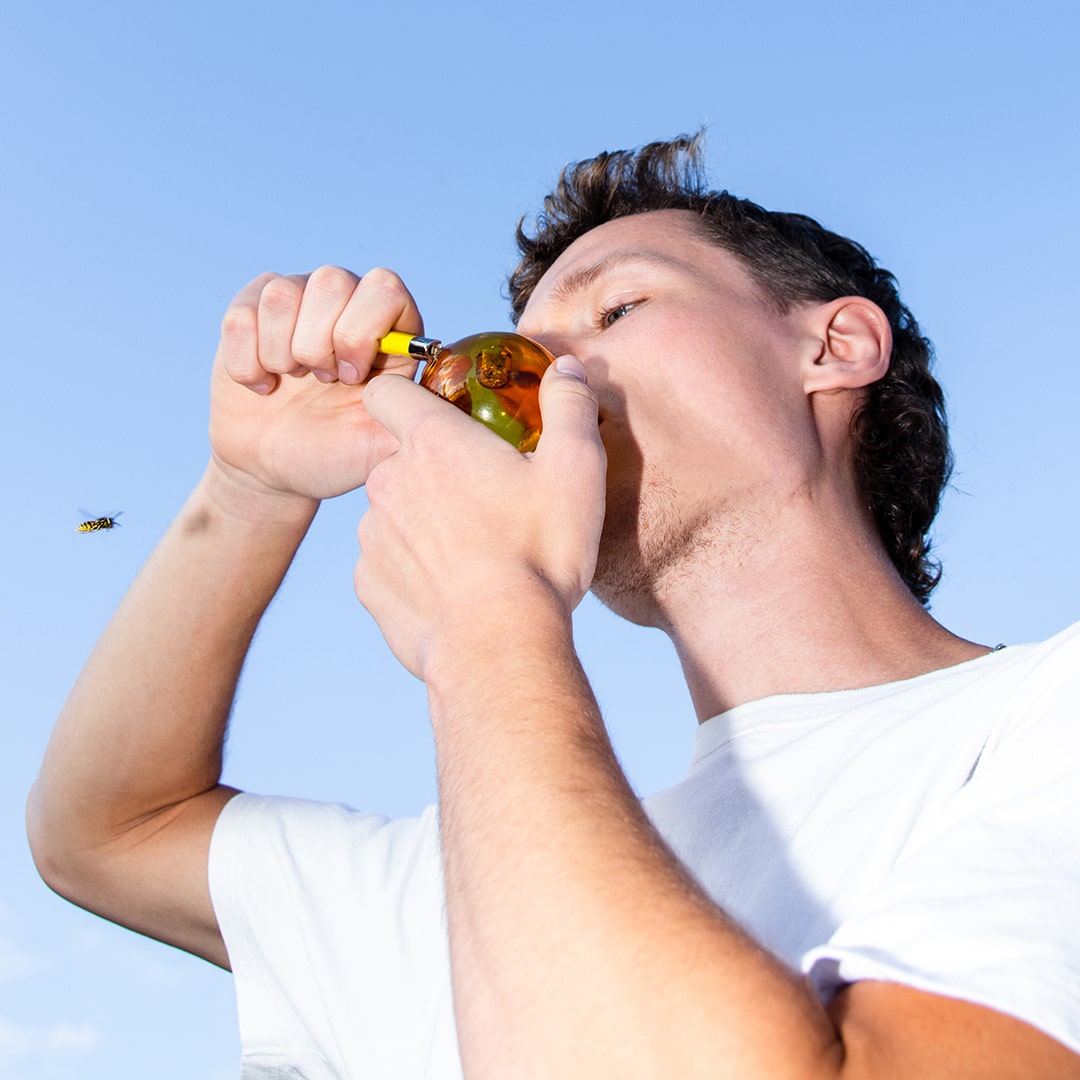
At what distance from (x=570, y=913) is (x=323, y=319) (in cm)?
146

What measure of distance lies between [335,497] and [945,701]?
1.41 m

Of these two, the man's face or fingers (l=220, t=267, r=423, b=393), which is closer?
fingers (l=220, t=267, r=423, b=393)

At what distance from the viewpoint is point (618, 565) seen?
7.86ft

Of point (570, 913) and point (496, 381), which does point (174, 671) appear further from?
point (570, 913)

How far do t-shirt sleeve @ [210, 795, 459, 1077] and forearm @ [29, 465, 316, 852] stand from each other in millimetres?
235

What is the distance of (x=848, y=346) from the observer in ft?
9.38

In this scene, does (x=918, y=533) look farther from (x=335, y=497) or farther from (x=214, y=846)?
(x=214, y=846)

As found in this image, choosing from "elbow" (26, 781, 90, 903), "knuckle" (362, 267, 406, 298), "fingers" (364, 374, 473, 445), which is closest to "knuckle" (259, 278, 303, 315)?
"knuckle" (362, 267, 406, 298)

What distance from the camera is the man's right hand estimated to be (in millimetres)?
2176

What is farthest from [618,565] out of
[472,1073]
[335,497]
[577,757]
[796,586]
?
[472,1073]

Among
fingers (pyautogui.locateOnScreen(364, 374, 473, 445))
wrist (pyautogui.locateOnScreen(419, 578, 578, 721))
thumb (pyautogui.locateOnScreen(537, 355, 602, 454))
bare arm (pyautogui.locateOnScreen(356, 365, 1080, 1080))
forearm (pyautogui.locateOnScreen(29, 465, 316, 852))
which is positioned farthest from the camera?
forearm (pyautogui.locateOnScreen(29, 465, 316, 852))

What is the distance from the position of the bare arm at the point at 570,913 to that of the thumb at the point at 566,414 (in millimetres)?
95

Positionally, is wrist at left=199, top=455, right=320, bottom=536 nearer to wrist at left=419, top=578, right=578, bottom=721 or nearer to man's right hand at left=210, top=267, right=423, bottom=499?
man's right hand at left=210, top=267, right=423, bottom=499

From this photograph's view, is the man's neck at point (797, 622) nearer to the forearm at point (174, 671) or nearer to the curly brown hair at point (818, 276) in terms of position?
the curly brown hair at point (818, 276)
